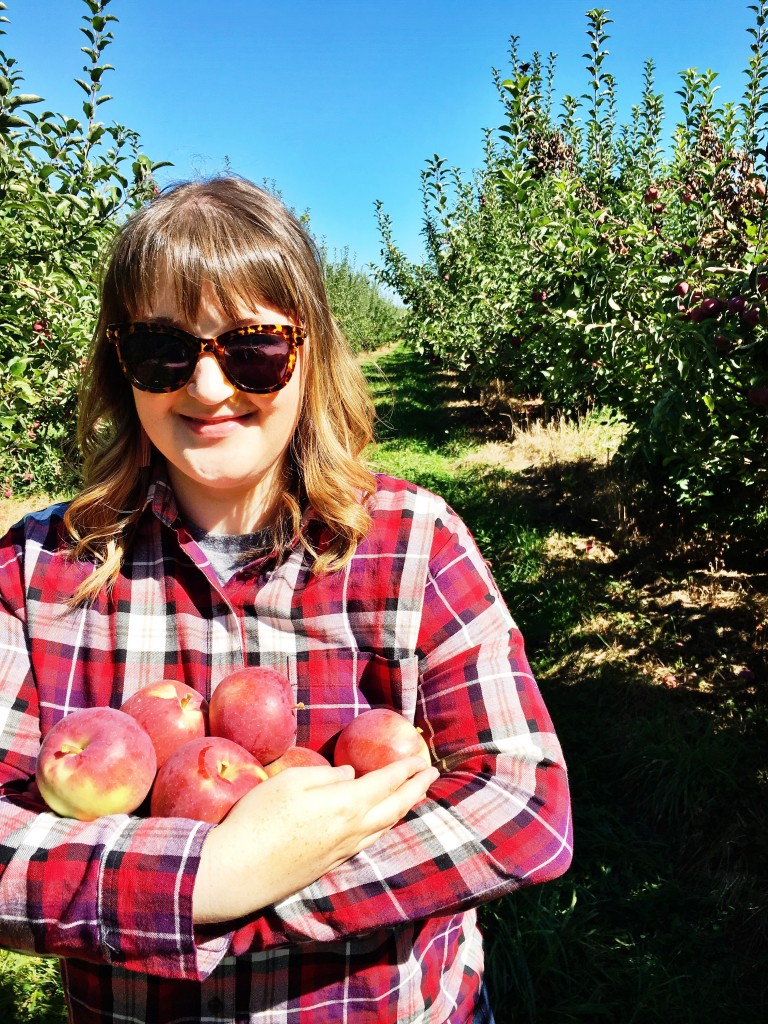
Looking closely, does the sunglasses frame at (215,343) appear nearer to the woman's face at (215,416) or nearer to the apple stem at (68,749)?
the woman's face at (215,416)

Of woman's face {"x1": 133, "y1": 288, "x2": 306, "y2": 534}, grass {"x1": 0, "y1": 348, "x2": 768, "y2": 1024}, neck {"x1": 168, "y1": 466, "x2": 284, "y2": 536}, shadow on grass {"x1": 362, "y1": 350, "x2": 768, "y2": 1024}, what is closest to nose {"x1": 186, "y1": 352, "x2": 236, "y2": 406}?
woman's face {"x1": 133, "y1": 288, "x2": 306, "y2": 534}

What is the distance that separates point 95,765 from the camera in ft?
2.92

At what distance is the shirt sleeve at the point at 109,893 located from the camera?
85cm

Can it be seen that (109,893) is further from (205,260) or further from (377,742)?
(205,260)

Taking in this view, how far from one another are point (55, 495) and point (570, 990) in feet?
23.4

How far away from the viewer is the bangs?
1.08 metres

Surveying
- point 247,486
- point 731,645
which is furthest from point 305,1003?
point 731,645

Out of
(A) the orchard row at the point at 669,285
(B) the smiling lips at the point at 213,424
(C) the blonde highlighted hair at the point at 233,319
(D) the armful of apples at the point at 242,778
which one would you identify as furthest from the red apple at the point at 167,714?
(A) the orchard row at the point at 669,285

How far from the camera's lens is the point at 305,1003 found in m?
1.01

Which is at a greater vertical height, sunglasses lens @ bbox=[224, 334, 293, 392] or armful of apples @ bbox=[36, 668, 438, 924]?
sunglasses lens @ bbox=[224, 334, 293, 392]

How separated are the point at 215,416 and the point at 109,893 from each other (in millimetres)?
628

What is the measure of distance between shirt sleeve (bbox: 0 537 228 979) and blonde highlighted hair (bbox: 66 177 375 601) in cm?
38

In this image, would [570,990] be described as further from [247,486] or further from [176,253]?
[176,253]

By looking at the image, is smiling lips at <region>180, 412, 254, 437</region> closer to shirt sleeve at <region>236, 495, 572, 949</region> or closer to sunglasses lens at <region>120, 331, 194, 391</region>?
sunglasses lens at <region>120, 331, 194, 391</region>
